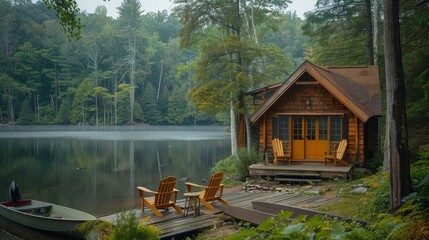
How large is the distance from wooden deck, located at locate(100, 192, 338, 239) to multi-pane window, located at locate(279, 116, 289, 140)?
221 inches

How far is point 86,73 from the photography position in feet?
276

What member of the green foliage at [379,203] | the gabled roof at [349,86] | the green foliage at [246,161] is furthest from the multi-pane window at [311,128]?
the green foliage at [379,203]

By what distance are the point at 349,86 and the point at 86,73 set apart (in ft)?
239

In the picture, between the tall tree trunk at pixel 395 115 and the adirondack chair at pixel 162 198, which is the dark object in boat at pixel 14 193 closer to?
the adirondack chair at pixel 162 198

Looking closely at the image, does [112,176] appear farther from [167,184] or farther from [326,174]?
[167,184]

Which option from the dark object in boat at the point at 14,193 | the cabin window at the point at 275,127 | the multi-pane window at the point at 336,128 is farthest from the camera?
the cabin window at the point at 275,127

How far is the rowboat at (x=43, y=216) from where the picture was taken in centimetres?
1144

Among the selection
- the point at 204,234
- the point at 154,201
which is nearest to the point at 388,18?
the point at 204,234

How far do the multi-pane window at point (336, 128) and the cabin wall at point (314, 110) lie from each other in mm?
339

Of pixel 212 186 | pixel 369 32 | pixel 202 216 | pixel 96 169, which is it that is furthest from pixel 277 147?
pixel 96 169

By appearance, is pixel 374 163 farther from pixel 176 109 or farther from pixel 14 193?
pixel 176 109

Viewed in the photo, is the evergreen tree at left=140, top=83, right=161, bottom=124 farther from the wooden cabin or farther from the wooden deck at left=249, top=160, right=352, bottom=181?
the wooden deck at left=249, top=160, right=352, bottom=181

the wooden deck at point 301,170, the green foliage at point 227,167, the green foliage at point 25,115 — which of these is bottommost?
the green foliage at point 227,167

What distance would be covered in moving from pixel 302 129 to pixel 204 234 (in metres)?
10.1
